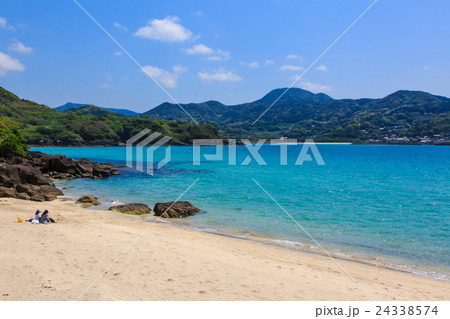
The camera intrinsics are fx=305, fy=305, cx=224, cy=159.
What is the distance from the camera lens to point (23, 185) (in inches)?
903

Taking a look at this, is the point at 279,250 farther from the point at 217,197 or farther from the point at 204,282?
the point at 217,197

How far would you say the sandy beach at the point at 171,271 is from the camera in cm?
763

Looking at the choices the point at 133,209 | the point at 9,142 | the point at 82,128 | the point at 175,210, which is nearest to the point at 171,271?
the point at 175,210

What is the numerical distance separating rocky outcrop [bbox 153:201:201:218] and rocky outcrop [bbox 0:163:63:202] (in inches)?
355

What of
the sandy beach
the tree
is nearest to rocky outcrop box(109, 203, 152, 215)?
the sandy beach

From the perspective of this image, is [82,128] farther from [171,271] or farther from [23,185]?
[171,271]

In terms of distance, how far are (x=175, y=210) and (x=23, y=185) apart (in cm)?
1254

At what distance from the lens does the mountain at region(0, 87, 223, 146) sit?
144675 millimetres

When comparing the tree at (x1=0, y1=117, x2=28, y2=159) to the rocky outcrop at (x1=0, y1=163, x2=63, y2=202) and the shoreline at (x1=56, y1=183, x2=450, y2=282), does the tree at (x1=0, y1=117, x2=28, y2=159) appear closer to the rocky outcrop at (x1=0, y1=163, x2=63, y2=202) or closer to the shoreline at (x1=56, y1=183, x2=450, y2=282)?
the rocky outcrop at (x1=0, y1=163, x2=63, y2=202)

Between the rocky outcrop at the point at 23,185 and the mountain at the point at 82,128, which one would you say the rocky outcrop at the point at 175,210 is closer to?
the rocky outcrop at the point at 23,185

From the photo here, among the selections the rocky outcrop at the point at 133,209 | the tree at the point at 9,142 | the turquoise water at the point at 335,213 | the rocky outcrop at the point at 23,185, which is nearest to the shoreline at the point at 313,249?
the turquoise water at the point at 335,213

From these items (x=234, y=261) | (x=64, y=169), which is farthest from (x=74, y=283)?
(x=64, y=169)
